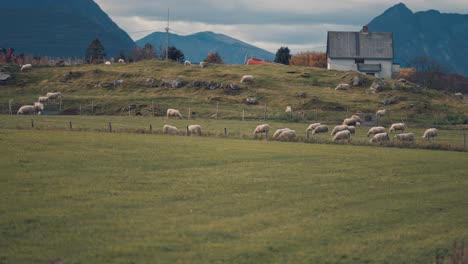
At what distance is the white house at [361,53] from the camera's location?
409ft

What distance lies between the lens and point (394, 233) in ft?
76.0

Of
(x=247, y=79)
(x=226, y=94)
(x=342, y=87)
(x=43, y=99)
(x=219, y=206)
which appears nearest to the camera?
(x=219, y=206)

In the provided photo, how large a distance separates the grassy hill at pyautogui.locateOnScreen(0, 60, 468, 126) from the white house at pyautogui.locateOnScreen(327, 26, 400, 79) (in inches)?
770

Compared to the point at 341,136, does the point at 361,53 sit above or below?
above

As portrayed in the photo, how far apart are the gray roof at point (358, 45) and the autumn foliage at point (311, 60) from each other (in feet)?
48.9

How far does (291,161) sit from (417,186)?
28.1 ft

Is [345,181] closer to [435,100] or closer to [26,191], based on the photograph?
[26,191]

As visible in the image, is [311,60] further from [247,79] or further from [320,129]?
[320,129]

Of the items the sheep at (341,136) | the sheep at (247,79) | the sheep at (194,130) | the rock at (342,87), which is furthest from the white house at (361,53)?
the sheep at (194,130)

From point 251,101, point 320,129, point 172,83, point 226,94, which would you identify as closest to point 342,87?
point 251,101

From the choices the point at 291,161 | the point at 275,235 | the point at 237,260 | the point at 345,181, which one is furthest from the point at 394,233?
the point at 291,161

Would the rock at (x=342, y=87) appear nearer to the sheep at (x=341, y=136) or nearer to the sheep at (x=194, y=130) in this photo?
the sheep at (x=341, y=136)

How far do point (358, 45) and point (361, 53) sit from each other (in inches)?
77.1

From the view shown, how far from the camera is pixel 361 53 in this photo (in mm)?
125500
